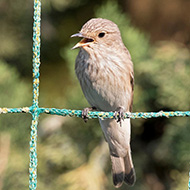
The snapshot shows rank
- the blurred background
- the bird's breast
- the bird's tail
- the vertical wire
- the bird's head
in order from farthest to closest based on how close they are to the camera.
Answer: the blurred background → the bird's tail → the bird's breast → the bird's head → the vertical wire

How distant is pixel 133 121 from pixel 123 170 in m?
0.26

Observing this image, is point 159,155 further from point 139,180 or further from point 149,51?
point 149,51

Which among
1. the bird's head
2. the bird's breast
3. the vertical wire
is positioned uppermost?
the bird's head

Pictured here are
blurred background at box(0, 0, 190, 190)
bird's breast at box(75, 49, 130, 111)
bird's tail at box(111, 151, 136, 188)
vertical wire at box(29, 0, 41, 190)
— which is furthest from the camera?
blurred background at box(0, 0, 190, 190)

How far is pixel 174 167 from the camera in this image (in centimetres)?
232

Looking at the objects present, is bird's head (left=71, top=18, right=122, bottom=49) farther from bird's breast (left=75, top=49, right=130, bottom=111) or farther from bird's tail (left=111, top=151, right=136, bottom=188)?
bird's tail (left=111, top=151, right=136, bottom=188)

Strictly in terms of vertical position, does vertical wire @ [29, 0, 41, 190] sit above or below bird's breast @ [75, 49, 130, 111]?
below

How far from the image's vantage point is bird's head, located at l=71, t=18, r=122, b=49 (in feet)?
6.02

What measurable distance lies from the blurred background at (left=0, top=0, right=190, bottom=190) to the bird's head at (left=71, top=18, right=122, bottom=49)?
31 centimetres

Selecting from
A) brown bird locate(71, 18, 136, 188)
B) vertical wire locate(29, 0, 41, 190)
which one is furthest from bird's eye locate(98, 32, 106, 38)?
vertical wire locate(29, 0, 41, 190)

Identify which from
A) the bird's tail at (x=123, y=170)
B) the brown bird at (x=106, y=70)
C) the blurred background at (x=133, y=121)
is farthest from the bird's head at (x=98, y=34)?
the bird's tail at (x=123, y=170)

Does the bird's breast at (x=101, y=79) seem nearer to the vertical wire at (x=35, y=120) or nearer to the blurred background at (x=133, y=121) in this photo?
the blurred background at (x=133, y=121)

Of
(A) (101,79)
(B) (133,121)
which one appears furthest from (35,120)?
(B) (133,121)

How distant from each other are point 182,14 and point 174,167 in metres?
0.79
